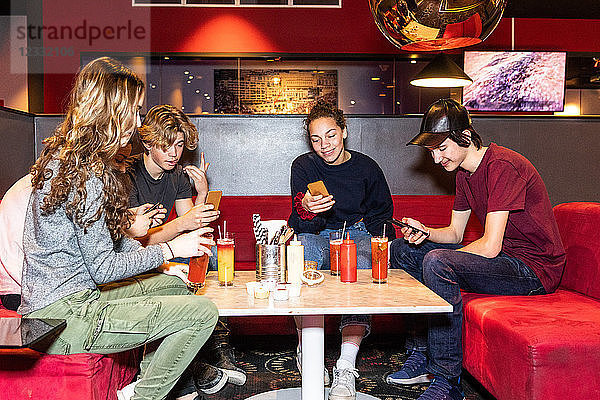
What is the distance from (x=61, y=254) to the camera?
1651 millimetres

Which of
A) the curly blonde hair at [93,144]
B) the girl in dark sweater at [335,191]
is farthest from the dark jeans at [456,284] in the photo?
the curly blonde hair at [93,144]

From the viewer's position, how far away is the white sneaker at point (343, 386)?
2242 mm

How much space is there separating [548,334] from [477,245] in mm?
489

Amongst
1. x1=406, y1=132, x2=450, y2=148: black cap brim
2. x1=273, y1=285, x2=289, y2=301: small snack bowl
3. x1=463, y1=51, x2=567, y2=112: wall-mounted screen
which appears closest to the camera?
x1=273, y1=285, x2=289, y2=301: small snack bowl

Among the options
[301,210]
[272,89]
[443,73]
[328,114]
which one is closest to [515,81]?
[443,73]

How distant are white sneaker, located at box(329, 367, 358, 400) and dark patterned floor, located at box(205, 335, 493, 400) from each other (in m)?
0.19

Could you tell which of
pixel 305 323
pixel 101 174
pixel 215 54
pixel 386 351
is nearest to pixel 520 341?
pixel 305 323

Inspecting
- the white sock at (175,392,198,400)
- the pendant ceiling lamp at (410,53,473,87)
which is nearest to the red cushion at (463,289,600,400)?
the white sock at (175,392,198,400)

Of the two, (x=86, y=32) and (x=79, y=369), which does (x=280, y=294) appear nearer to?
(x=79, y=369)

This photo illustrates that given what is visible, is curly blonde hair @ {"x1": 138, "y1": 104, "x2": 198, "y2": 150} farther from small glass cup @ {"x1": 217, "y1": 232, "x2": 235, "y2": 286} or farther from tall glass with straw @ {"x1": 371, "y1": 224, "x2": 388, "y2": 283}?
tall glass with straw @ {"x1": 371, "y1": 224, "x2": 388, "y2": 283}

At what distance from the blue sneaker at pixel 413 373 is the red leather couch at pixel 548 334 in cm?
20

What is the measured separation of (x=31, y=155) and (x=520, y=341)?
120 inches

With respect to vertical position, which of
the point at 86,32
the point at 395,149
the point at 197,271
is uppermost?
the point at 86,32

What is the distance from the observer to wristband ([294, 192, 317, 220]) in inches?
105
